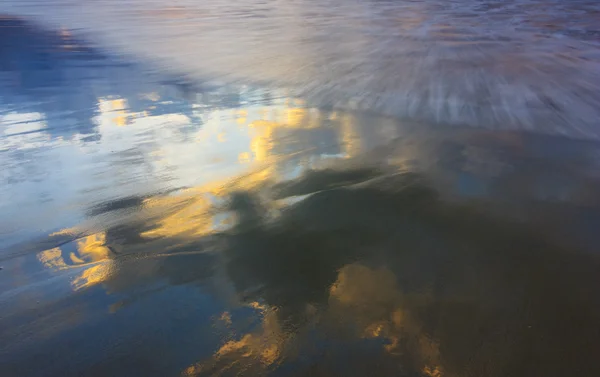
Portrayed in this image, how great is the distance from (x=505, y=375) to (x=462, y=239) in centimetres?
97

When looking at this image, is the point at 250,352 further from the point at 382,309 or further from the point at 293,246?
the point at 293,246

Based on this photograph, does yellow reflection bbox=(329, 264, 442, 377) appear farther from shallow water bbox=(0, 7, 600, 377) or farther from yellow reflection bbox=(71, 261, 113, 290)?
yellow reflection bbox=(71, 261, 113, 290)

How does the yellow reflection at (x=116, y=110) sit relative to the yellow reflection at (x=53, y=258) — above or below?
above

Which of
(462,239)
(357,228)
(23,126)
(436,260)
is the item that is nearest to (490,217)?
(462,239)

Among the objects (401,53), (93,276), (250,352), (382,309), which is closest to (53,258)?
(93,276)

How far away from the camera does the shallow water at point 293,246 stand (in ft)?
5.95

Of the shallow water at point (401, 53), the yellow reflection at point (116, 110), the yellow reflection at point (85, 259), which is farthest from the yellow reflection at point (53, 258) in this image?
the shallow water at point (401, 53)

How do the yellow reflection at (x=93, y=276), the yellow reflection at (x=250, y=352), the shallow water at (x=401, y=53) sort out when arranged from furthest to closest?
the shallow water at (x=401, y=53) < the yellow reflection at (x=93, y=276) < the yellow reflection at (x=250, y=352)

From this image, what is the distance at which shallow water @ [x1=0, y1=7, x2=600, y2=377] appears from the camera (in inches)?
71.4

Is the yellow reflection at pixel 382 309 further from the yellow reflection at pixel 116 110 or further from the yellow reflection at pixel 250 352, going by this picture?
the yellow reflection at pixel 116 110

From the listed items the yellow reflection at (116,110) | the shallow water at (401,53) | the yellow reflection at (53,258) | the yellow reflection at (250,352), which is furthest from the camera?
the shallow water at (401,53)

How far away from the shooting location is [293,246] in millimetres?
2471

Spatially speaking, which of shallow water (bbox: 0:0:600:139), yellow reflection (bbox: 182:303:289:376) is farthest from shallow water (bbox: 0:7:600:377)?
shallow water (bbox: 0:0:600:139)

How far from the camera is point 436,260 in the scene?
235 centimetres
